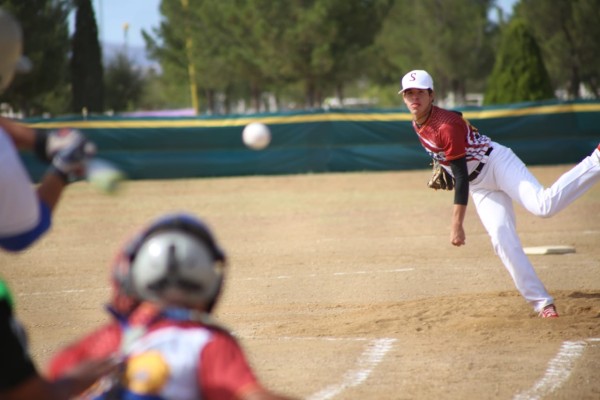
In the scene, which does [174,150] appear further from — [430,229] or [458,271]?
[458,271]

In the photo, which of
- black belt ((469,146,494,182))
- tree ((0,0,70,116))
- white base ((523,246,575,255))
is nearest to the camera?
black belt ((469,146,494,182))

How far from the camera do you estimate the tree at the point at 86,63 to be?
35.4 m

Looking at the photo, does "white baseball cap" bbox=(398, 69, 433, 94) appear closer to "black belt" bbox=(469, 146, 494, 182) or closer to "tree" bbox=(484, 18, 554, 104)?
"black belt" bbox=(469, 146, 494, 182)

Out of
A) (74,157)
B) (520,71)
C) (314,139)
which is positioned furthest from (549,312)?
(520,71)

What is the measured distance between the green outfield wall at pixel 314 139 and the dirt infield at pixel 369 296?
595 centimetres

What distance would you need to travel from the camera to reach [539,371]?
257 inches

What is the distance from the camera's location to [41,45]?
3819 centimetres

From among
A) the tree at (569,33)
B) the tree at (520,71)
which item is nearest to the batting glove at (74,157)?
the tree at (520,71)

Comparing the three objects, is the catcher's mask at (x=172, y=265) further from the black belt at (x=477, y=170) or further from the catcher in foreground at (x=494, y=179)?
the black belt at (x=477, y=170)

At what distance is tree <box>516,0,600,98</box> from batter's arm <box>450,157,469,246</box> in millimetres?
36790

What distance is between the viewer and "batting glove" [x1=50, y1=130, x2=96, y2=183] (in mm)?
3816

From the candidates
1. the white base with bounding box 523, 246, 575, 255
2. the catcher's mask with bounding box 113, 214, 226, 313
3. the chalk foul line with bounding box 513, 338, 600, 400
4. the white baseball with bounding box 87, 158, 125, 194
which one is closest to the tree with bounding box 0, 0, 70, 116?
the white base with bounding box 523, 246, 575, 255

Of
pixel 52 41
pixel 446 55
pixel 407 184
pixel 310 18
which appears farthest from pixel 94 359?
pixel 446 55

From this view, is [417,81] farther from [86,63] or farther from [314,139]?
[86,63]
